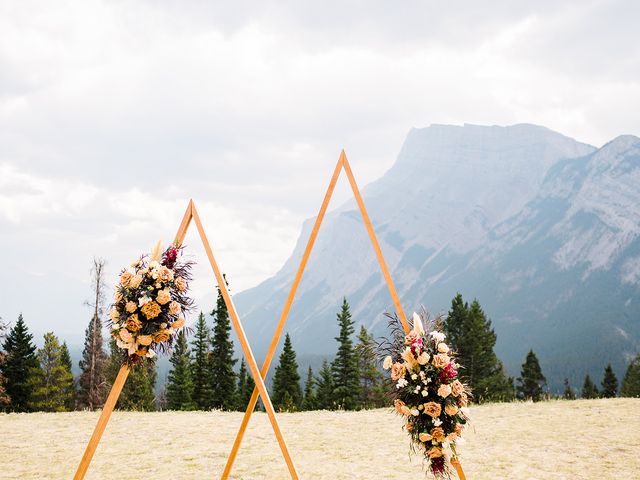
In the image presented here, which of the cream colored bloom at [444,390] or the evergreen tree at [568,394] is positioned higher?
the cream colored bloom at [444,390]

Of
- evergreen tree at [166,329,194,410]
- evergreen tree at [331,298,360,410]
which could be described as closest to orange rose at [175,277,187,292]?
evergreen tree at [331,298,360,410]

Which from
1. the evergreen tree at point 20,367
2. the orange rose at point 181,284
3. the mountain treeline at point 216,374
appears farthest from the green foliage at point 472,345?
the orange rose at point 181,284

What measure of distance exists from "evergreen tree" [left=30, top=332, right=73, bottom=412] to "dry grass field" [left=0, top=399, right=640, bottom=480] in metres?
28.5

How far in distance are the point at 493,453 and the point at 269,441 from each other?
218 inches

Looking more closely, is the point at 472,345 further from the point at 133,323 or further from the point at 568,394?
the point at 133,323

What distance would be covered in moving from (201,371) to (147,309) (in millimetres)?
41930

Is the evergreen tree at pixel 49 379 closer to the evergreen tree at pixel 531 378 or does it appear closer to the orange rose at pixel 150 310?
the orange rose at pixel 150 310

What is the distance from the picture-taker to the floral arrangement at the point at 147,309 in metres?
8.24

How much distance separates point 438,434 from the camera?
7.76 m

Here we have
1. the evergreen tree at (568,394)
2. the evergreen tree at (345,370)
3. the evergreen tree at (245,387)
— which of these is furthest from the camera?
the evergreen tree at (245,387)

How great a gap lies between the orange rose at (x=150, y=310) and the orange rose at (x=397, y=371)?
3.83 m

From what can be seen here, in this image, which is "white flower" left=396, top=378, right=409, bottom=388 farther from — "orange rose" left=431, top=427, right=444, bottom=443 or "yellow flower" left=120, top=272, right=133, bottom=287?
"yellow flower" left=120, top=272, right=133, bottom=287

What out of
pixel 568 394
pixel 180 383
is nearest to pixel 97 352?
pixel 180 383

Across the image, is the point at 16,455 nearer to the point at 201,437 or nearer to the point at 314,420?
the point at 201,437
